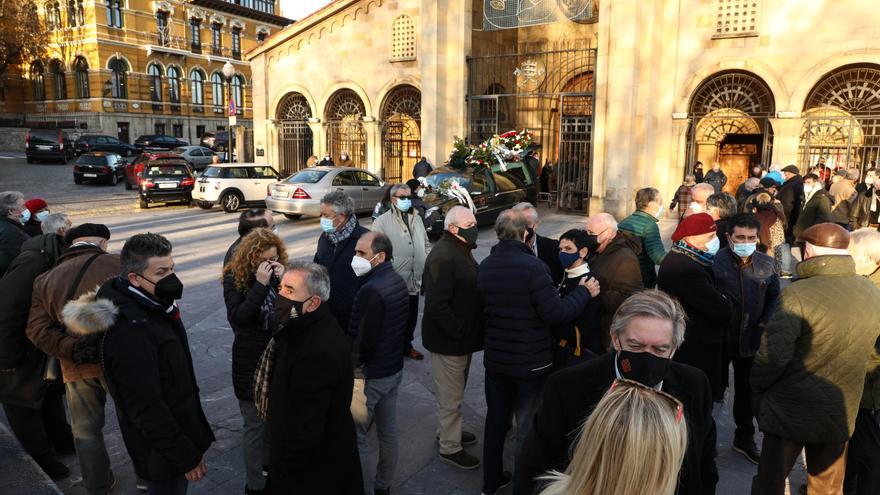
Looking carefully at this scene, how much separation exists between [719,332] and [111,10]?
47253mm

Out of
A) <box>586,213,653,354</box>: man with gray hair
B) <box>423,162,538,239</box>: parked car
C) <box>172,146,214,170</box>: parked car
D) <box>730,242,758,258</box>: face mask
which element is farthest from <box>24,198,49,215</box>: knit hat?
<box>172,146,214,170</box>: parked car

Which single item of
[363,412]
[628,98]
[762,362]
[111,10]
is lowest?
[363,412]

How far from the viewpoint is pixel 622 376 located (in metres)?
2.10

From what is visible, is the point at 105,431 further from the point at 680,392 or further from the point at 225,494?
the point at 680,392

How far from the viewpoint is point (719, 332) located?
13.4 feet

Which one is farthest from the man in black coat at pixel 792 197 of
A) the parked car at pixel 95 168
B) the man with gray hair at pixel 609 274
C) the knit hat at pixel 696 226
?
the parked car at pixel 95 168

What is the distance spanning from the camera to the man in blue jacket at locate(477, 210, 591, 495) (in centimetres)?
368

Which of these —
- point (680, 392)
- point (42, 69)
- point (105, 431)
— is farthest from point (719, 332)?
point (42, 69)

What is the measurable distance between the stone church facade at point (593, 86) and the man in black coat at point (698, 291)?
11.4 m

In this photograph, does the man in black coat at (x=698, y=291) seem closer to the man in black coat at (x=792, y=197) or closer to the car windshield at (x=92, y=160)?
the man in black coat at (x=792, y=197)

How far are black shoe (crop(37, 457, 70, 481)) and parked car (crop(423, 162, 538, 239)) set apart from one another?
8.52m

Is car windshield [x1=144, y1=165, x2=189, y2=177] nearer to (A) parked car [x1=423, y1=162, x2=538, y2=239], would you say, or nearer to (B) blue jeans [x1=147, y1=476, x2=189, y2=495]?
(A) parked car [x1=423, y1=162, x2=538, y2=239]

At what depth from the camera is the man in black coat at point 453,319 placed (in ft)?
13.6

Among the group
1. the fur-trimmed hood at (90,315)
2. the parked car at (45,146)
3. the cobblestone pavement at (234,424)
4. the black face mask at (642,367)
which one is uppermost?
the parked car at (45,146)
